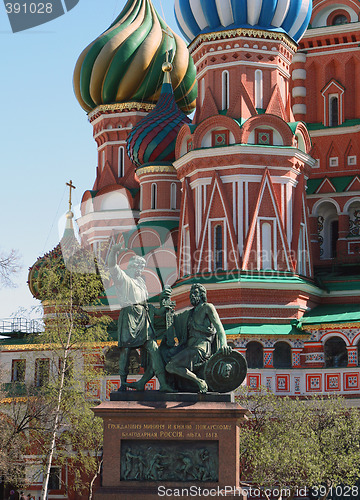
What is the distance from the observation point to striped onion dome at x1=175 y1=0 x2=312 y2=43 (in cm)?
3494

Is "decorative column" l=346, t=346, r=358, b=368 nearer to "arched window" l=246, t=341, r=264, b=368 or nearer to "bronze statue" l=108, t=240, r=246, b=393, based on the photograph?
"arched window" l=246, t=341, r=264, b=368

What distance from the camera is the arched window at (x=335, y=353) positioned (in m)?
32.3

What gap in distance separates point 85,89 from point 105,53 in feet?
5.99

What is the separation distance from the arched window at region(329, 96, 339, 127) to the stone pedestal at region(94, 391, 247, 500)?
2178 cm

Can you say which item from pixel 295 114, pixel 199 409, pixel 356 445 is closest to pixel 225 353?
pixel 199 409

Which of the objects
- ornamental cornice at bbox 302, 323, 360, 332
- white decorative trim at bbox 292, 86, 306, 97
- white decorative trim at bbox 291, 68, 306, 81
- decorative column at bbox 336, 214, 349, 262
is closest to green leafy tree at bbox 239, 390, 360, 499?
ornamental cornice at bbox 302, 323, 360, 332

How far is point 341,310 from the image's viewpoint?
33.5 metres

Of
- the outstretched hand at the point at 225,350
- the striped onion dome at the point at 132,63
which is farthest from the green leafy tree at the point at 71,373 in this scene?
the striped onion dome at the point at 132,63

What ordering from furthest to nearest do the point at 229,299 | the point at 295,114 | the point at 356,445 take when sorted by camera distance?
the point at 295,114 → the point at 229,299 → the point at 356,445

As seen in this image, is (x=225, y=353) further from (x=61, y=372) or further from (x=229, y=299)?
(x=229, y=299)

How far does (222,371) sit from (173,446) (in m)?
1.49

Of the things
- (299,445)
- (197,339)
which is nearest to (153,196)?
(299,445)

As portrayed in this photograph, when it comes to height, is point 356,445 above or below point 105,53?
below

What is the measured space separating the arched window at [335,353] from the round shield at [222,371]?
1367 cm
